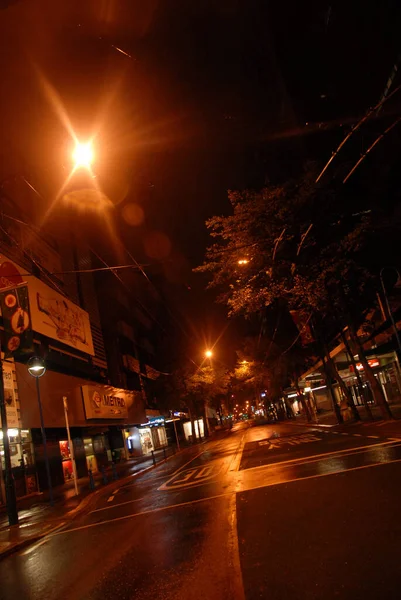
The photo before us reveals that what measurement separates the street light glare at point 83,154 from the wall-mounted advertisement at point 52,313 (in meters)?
7.18

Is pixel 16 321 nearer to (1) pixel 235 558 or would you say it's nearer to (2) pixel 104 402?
(1) pixel 235 558

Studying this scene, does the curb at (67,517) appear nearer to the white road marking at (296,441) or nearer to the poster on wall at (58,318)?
the white road marking at (296,441)

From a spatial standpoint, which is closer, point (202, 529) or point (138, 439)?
point (202, 529)

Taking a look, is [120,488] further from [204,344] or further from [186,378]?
[204,344]

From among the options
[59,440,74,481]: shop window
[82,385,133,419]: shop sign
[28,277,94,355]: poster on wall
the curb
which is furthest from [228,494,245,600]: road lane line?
[82,385,133,419]: shop sign

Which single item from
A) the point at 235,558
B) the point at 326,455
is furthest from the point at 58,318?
the point at 235,558

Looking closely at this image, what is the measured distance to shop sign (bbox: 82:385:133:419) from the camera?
25641 millimetres

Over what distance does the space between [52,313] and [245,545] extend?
18880 mm

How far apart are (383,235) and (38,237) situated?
18.0m

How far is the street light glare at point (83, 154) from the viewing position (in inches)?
420

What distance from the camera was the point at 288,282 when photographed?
20.1 metres

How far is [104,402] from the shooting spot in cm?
2845

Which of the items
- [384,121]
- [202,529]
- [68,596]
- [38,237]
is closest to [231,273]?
[384,121]

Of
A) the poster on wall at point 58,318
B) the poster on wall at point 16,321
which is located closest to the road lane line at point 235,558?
the poster on wall at point 16,321
